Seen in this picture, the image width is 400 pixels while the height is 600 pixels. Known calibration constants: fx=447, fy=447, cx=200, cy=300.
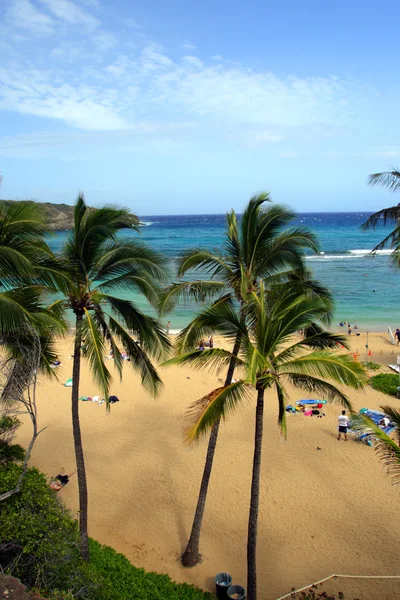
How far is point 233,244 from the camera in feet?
26.2

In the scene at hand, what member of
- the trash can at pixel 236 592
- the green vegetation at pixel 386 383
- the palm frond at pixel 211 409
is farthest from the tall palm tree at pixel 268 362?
the green vegetation at pixel 386 383

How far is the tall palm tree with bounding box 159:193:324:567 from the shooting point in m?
7.68

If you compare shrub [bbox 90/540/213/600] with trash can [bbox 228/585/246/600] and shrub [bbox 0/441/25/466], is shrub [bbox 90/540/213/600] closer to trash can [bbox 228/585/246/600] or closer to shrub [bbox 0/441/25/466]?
trash can [bbox 228/585/246/600]

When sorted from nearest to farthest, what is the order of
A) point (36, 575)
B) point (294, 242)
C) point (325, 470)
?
point (36, 575), point (294, 242), point (325, 470)

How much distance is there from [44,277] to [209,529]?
650 centimetres

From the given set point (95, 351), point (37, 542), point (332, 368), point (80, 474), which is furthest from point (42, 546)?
point (332, 368)

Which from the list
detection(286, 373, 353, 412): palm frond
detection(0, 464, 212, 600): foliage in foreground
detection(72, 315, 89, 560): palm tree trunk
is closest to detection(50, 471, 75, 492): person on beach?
detection(72, 315, 89, 560): palm tree trunk

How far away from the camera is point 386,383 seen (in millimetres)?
17062

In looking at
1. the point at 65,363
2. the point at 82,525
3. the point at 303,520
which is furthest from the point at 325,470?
the point at 65,363

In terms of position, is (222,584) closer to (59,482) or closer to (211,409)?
(211,409)

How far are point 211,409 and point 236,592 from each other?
155 inches

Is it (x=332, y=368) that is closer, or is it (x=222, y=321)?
(x=332, y=368)

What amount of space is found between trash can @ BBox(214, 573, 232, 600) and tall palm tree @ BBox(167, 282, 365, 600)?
700 millimetres

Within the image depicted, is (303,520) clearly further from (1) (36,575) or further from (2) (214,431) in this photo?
(1) (36,575)
